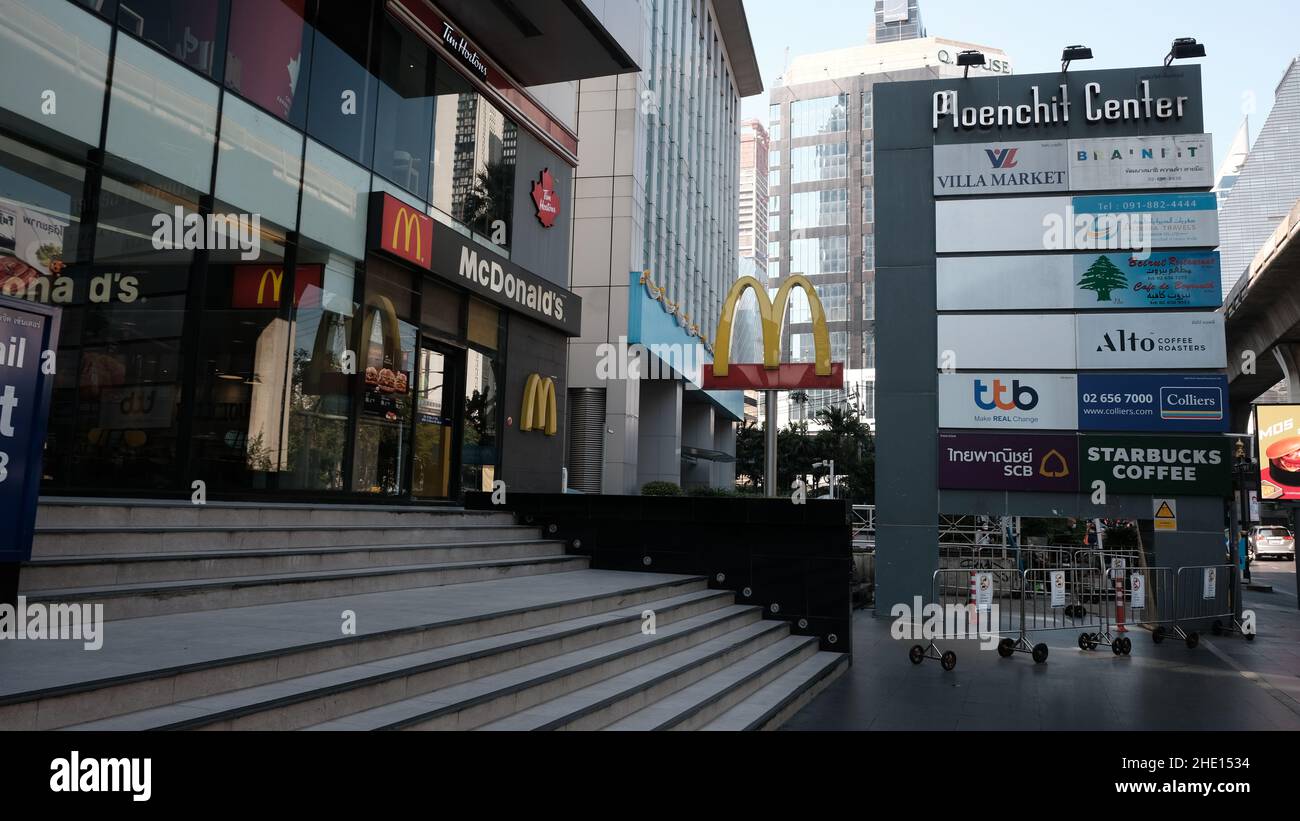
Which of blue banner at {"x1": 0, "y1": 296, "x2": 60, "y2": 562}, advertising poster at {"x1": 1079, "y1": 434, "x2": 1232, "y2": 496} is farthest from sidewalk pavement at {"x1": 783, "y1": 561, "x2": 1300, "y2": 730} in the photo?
blue banner at {"x1": 0, "y1": 296, "x2": 60, "y2": 562}

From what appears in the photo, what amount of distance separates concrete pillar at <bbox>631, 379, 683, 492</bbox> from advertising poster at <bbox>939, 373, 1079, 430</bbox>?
1589 cm

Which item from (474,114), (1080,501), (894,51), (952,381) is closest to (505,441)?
(474,114)

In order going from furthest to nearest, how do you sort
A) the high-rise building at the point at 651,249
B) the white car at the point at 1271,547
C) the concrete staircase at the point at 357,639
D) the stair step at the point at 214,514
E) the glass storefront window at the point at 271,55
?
the white car at the point at 1271,547 → the high-rise building at the point at 651,249 → the glass storefront window at the point at 271,55 → the stair step at the point at 214,514 → the concrete staircase at the point at 357,639

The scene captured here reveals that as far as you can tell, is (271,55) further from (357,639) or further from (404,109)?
(357,639)

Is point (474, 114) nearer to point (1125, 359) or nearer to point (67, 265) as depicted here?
point (67, 265)

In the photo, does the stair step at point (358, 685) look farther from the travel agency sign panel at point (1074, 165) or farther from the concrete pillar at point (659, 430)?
the concrete pillar at point (659, 430)

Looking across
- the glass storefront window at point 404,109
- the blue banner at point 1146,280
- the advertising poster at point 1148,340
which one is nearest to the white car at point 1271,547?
the advertising poster at point 1148,340

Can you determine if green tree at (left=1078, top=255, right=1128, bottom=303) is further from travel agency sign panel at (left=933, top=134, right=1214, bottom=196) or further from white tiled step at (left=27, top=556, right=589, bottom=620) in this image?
white tiled step at (left=27, top=556, right=589, bottom=620)

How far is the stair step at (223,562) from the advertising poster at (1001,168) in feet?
35.9

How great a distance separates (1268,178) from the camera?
74000 millimetres

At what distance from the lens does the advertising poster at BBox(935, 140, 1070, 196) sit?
A: 50.4 feet

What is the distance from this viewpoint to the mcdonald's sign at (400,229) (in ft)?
39.8

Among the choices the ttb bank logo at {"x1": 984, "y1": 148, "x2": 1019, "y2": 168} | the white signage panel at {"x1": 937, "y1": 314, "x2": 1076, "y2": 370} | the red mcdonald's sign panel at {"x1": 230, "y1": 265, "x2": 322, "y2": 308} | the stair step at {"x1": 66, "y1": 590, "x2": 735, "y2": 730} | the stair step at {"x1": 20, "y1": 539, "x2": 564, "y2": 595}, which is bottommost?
the stair step at {"x1": 66, "y1": 590, "x2": 735, "y2": 730}
